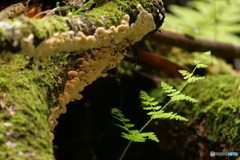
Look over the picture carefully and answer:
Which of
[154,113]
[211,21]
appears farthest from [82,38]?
[211,21]

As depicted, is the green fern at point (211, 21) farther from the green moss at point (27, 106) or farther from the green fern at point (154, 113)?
the green moss at point (27, 106)

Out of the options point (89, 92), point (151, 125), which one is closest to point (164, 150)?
point (151, 125)

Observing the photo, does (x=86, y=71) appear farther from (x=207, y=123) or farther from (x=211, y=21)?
(x=211, y=21)

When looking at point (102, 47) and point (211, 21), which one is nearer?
point (102, 47)

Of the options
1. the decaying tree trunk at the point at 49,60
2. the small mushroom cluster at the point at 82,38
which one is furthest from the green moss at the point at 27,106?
the small mushroom cluster at the point at 82,38

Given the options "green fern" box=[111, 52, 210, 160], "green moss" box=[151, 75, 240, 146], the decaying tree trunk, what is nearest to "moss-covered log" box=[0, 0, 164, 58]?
the decaying tree trunk

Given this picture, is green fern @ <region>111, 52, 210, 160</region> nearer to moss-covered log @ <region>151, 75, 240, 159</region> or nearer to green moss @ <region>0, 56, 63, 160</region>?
green moss @ <region>0, 56, 63, 160</region>

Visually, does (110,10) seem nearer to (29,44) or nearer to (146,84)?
(29,44)
